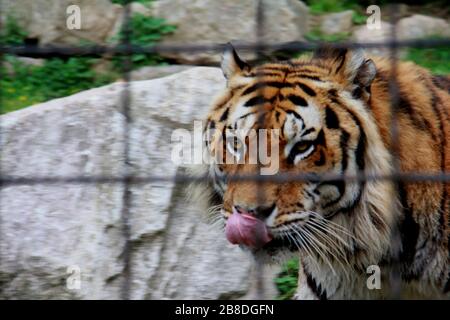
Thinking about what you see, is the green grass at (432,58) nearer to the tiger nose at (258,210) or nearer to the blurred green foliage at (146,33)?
the blurred green foliage at (146,33)

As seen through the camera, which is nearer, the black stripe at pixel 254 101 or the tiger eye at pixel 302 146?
the tiger eye at pixel 302 146

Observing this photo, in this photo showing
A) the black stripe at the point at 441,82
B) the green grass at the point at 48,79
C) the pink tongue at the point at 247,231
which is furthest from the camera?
the green grass at the point at 48,79

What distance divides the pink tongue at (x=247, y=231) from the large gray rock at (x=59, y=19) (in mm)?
3163

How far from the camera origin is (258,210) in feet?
10.2

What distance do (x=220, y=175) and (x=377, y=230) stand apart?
63 cm

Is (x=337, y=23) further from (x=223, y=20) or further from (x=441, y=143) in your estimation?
(x=441, y=143)

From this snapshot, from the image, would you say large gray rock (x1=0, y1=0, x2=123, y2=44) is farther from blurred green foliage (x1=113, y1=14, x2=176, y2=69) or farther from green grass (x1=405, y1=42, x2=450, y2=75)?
green grass (x1=405, y1=42, x2=450, y2=75)

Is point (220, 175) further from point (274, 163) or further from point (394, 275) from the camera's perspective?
point (394, 275)

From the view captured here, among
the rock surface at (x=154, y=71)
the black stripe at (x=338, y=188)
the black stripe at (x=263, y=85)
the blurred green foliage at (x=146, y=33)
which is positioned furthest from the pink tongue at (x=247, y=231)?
the blurred green foliage at (x=146, y=33)

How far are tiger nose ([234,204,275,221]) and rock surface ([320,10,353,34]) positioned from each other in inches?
127

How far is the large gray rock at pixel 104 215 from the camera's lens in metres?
3.90

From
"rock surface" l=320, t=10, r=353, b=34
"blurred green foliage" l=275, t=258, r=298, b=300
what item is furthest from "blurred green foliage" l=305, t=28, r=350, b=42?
"blurred green foliage" l=275, t=258, r=298, b=300

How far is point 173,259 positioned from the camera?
397 centimetres
